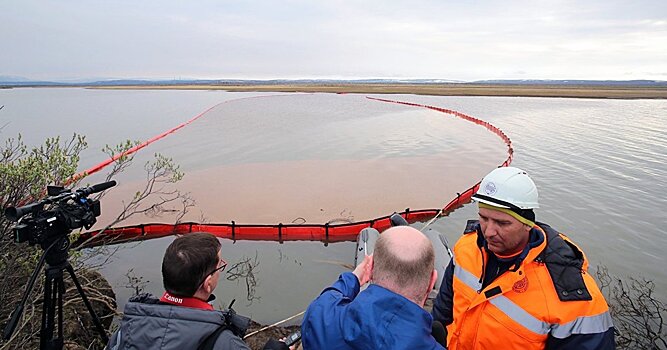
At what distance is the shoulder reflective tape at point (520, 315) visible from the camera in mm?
1974

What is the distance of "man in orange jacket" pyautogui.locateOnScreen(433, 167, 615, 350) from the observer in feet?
6.20

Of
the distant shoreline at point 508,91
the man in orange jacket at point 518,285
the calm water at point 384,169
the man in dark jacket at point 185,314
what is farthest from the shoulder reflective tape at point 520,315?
the distant shoreline at point 508,91

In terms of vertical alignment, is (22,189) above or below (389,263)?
below

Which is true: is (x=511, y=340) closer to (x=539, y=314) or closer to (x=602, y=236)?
(x=539, y=314)

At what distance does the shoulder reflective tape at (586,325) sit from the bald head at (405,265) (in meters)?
0.91

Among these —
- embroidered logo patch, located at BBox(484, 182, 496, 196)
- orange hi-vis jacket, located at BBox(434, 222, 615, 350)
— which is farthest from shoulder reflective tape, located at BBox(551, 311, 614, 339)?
embroidered logo patch, located at BBox(484, 182, 496, 196)

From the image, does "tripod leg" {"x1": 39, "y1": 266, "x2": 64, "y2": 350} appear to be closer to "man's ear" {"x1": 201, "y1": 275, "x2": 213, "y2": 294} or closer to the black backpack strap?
"man's ear" {"x1": 201, "y1": 275, "x2": 213, "y2": 294}

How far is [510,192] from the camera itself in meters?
2.15

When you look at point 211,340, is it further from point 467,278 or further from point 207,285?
point 467,278

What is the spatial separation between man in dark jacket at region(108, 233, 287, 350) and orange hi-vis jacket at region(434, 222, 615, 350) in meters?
1.28

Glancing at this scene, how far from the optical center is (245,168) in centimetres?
1316

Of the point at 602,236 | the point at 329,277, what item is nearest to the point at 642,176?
the point at 602,236

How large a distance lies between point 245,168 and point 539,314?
1189cm

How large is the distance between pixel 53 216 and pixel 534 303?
263 centimetres
